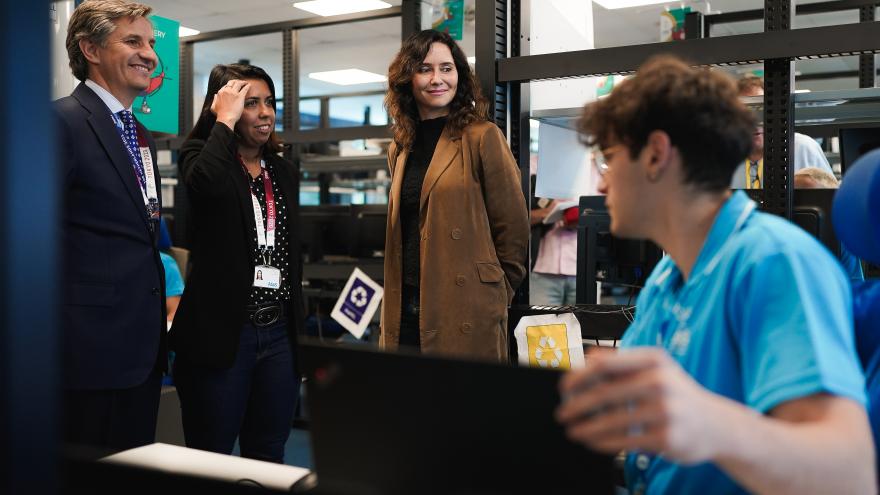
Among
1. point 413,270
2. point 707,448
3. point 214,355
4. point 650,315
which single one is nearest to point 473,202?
point 413,270

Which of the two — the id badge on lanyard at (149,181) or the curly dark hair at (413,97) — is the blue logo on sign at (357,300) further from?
the id badge on lanyard at (149,181)

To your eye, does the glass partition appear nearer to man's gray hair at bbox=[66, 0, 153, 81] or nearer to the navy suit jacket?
man's gray hair at bbox=[66, 0, 153, 81]

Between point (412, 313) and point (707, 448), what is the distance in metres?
1.61

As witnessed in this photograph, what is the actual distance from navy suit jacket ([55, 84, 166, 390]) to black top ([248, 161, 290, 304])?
0.31 m

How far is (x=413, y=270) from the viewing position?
227 centimetres

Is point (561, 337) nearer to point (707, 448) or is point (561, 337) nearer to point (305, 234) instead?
point (707, 448)

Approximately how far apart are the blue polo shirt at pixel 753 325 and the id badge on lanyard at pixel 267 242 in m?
1.29

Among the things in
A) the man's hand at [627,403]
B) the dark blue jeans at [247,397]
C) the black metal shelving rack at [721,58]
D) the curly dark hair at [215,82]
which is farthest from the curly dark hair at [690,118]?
the curly dark hair at [215,82]

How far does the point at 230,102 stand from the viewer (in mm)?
2227

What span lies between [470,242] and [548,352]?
1.20ft

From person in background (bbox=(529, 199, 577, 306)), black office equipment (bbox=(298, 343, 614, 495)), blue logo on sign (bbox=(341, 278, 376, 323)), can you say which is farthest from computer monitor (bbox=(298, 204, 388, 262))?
black office equipment (bbox=(298, 343, 614, 495))

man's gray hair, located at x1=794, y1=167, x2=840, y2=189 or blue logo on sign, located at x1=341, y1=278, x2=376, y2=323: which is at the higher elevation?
man's gray hair, located at x1=794, y1=167, x2=840, y2=189

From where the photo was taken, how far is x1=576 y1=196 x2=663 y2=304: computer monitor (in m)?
2.37

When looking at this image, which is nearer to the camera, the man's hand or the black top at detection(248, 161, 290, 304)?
the man's hand
